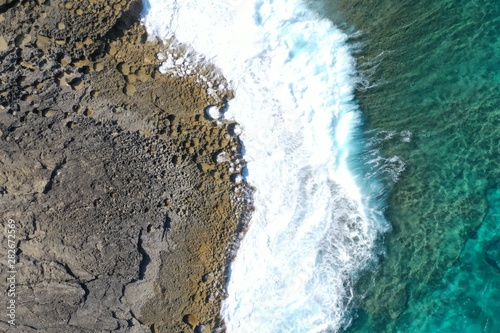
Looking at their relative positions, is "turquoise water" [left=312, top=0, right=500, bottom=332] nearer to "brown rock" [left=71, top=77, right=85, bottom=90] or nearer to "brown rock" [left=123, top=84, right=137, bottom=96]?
"brown rock" [left=123, top=84, right=137, bottom=96]

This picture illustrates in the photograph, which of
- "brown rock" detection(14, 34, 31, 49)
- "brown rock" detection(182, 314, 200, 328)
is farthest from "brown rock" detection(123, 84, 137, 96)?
"brown rock" detection(182, 314, 200, 328)

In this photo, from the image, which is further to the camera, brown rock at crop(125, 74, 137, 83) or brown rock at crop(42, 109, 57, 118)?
brown rock at crop(125, 74, 137, 83)

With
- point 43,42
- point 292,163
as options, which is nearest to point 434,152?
point 292,163

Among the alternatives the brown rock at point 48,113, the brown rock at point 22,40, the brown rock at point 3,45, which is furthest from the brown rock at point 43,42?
the brown rock at point 48,113

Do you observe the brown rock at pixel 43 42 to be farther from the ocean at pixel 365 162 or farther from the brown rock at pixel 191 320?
the brown rock at pixel 191 320

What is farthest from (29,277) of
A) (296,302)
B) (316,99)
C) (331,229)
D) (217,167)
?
(316,99)

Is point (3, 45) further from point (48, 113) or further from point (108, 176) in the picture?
point (108, 176)
